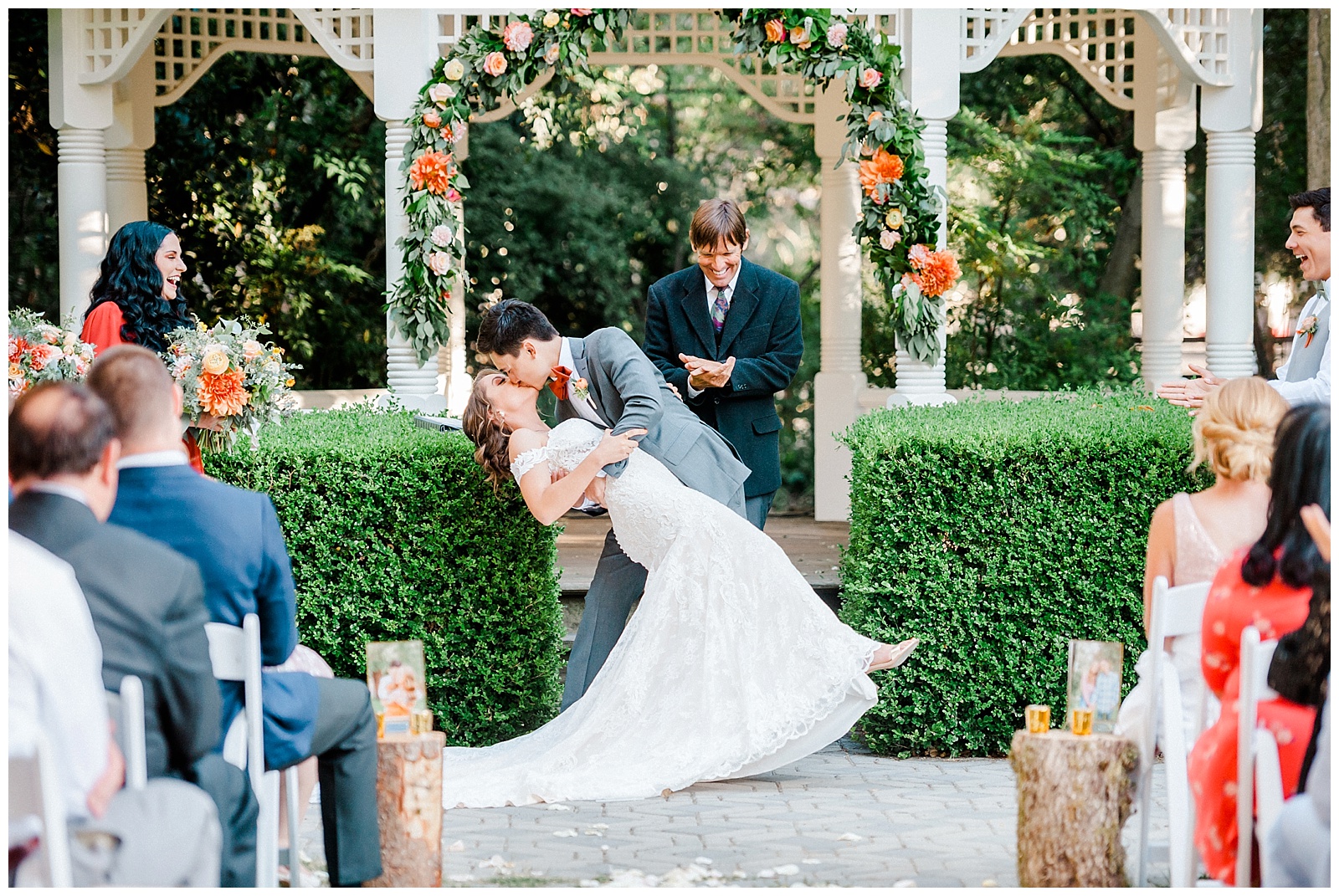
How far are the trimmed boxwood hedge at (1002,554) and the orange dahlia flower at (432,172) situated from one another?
234 centimetres

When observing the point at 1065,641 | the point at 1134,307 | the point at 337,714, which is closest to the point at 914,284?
the point at 1065,641

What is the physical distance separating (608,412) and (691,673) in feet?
3.30

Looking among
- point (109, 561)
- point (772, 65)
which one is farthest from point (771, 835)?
point (772, 65)

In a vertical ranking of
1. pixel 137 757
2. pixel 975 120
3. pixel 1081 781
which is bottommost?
pixel 1081 781

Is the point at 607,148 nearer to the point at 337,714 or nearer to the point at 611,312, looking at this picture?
the point at 611,312

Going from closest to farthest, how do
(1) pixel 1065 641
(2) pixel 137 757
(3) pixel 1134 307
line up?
(2) pixel 137 757 < (1) pixel 1065 641 < (3) pixel 1134 307

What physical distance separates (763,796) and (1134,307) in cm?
927

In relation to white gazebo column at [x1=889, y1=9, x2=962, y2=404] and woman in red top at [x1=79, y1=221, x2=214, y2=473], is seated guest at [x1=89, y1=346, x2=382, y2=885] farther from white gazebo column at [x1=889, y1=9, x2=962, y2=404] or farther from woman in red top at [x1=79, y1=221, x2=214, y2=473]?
white gazebo column at [x1=889, y1=9, x2=962, y2=404]

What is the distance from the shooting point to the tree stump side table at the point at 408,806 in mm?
3658

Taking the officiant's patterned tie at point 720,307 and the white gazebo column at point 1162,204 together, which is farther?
the white gazebo column at point 1162,204

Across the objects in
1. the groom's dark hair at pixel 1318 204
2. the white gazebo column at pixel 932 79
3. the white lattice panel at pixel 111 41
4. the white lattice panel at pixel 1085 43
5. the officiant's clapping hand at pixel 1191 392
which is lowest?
the officiant's clapping hand at pixel 1191 392

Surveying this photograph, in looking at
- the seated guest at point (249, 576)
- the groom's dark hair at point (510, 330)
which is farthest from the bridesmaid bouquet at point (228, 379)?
the seated guest at point (249, 576)

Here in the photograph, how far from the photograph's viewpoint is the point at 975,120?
11734 millimetres

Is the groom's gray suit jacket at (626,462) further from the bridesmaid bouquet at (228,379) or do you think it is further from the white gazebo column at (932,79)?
the white gazebo column at (932,79)
